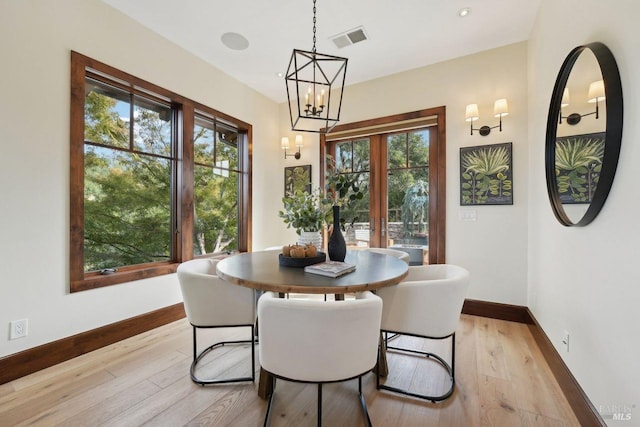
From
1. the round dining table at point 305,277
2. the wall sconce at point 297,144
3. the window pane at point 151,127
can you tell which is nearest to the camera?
the round dining table at point 305,277

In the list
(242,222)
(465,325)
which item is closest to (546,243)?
(465,325)

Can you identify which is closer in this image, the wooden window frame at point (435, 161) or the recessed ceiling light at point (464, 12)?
the recessed ceiling light at point (464, 12)

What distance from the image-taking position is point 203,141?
3467 millimetres

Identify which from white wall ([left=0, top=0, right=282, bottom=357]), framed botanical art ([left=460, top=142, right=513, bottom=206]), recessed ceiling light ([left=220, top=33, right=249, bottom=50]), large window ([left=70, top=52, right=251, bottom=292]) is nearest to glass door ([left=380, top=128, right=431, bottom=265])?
framed botanical art ([left=460, top=142, right=513, bottom=206])

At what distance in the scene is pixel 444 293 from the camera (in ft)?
5.34

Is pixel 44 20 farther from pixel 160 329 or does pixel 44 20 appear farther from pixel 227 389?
pixel 227 389

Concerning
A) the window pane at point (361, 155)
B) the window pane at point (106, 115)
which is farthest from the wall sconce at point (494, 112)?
the window pane at point (106, 115)

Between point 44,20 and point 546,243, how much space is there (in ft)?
13.9

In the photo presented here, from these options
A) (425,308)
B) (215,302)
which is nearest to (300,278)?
(215,302)

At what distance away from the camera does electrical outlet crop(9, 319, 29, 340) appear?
1.92m

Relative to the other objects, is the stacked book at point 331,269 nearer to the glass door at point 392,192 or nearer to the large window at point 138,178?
the glass door at point 392,192

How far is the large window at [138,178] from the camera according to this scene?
7.59 feet

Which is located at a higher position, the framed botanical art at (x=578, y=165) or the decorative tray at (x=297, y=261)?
the framed botanical art at (x=578, y=165)

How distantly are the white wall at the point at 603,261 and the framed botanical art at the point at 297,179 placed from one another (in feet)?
9.31
